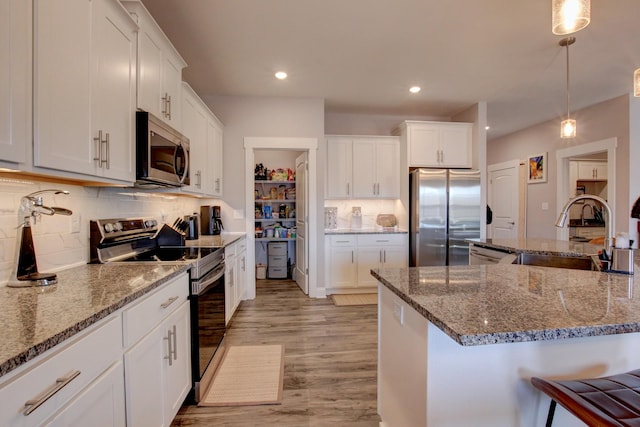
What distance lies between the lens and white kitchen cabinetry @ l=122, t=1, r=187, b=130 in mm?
1834

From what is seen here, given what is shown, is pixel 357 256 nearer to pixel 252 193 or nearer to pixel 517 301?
pixel 252 193

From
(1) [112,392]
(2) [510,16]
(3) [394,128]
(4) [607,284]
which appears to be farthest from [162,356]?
(3) [394,128]

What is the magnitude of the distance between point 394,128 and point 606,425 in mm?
4418

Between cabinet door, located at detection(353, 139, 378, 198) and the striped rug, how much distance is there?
257 centimetres

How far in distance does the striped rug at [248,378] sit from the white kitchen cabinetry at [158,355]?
26cm

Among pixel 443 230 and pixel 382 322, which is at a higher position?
pixel 443 230

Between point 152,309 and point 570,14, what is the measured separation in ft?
7.82

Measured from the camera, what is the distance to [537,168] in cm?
542

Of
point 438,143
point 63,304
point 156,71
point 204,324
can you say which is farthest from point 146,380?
point 438,143

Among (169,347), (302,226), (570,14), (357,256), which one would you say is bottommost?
(169,347)

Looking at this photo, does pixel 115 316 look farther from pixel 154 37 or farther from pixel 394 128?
pixel 394 128

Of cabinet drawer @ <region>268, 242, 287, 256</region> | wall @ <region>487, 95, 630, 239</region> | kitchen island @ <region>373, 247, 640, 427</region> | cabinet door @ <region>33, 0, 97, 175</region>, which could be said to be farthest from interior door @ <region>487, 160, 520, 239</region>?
cabinet door @ <region>33, 0, 97, 175</region>

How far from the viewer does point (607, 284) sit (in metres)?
1.33

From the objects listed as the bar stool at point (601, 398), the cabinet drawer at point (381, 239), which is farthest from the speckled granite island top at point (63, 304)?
the cabinet drawer at point (381, 239)
